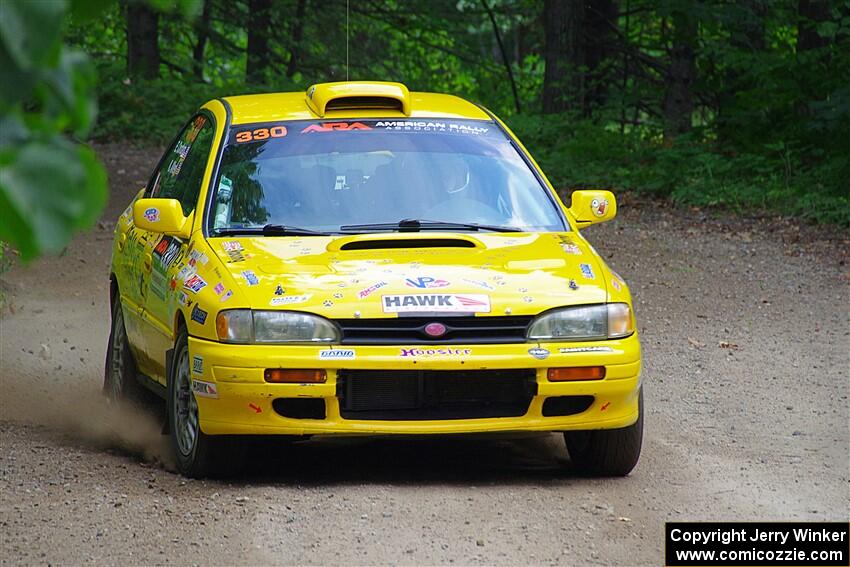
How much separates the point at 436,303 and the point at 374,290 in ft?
0.84

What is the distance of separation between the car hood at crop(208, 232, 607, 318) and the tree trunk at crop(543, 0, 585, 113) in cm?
1443

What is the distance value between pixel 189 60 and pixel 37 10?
2923cm

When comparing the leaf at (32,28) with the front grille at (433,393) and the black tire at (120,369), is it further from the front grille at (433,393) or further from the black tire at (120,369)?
the black tire at (120,369)

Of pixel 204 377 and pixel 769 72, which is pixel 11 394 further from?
pixel 769 72

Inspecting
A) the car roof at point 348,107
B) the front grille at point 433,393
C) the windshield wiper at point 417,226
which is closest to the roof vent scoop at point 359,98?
the car roof at point 348,107

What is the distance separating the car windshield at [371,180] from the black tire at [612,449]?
3.59 feet

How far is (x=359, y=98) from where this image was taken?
710 centimetres

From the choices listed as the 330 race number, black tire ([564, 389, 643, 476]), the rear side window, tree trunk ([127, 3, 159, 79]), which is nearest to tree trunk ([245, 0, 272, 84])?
tree trunk ([127, 3, 159, 79])

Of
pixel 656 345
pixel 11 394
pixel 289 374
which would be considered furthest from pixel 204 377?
pixel 656 345

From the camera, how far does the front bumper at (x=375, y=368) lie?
18.0ft

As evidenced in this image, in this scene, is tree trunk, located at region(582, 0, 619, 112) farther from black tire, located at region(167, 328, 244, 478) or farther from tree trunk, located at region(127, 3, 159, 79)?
black tire, located at region(167, 328, 244, 478)

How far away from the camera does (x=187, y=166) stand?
7.29m

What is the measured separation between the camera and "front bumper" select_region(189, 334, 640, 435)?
18.0ft

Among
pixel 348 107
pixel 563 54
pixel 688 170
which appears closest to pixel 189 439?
pixel 348 107
